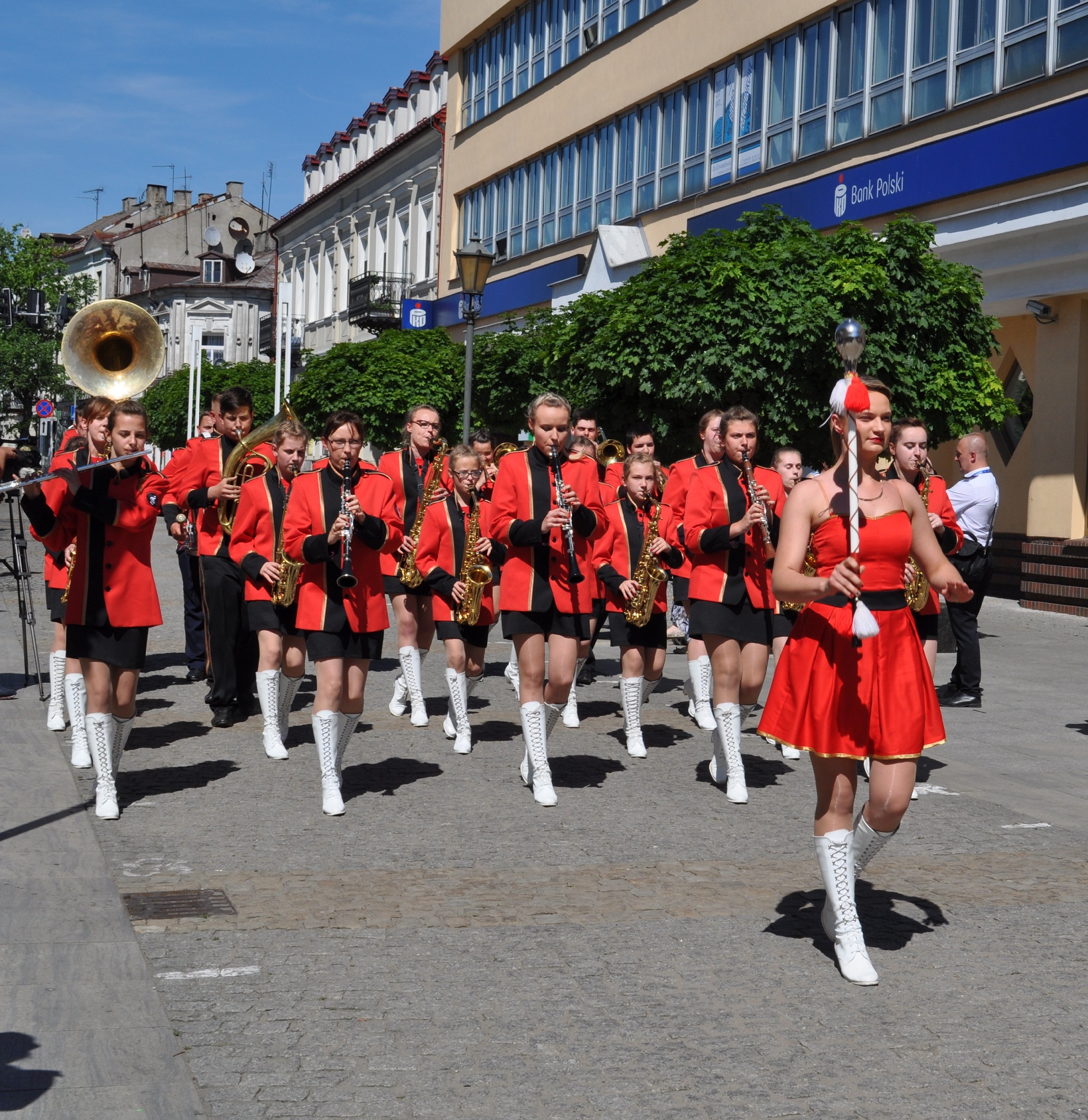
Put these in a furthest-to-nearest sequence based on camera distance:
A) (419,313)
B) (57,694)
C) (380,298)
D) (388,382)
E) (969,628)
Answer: (380,298)
(419,313)
(388,382)
(969,628)
(57,694)

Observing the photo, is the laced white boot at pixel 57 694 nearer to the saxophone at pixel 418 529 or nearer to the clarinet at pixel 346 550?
the saxophone at pixel 418 529

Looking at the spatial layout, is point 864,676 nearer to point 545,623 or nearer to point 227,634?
point 545,623

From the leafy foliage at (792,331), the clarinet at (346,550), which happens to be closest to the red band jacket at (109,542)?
the clarinet at (346,550)

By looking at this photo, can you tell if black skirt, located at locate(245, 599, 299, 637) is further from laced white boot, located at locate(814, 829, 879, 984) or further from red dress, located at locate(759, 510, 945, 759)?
laced white boot, located at locate(814, 829, 879, 984)

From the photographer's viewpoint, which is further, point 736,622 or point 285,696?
point 285,696

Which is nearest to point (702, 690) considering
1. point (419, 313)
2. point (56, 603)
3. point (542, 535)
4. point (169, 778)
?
point (542, 535)

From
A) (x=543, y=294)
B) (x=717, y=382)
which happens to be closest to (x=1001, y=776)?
(x=717, y=382)

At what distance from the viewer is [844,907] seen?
200 inches

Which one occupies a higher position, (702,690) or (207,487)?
(207,487)

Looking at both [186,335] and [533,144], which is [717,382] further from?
[186,335]

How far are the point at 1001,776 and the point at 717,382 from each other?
8.09m

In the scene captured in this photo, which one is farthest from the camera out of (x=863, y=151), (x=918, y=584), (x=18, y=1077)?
(x=863, y=151)

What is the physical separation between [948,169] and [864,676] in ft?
55.6

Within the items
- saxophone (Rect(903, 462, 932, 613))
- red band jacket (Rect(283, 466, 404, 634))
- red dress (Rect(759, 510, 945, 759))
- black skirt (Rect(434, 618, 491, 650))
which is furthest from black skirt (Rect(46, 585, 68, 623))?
red dress (Rect(759, 510, 945, 759))
